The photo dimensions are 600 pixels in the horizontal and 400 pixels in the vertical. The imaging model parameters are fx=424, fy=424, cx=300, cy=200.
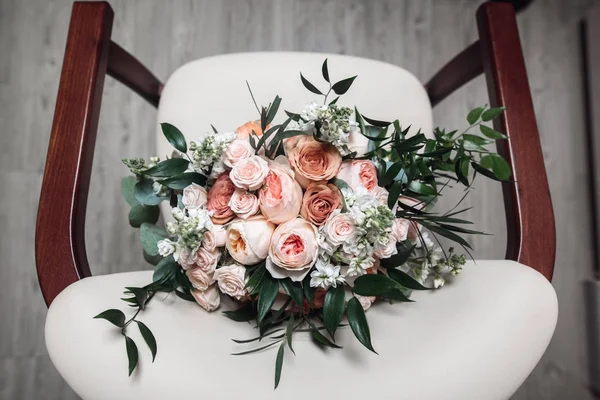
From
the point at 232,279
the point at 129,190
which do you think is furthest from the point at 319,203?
the point at 129,190

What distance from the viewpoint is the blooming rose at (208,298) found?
1.89 ft

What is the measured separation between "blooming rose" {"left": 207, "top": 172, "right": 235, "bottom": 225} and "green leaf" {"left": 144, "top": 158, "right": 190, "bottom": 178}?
5cm

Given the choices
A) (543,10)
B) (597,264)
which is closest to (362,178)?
(597,264)

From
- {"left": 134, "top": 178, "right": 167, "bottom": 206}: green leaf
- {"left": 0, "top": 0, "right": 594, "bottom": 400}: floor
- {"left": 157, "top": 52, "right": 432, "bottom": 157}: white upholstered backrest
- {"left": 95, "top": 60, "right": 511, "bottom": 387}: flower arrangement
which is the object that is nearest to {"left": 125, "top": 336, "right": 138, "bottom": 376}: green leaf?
{"left": 95, "top": 60, "right": 511, "bottom": 387}: flower arrangement

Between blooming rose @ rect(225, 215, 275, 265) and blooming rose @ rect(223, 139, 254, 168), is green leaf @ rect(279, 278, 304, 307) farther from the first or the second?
blooming rose @ rect(223, 139, 254, 168)

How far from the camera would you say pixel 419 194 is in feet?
1.98

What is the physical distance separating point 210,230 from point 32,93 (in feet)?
3.41

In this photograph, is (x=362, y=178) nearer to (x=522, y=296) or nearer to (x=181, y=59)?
(x=522, y=296)

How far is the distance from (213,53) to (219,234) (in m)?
0.91

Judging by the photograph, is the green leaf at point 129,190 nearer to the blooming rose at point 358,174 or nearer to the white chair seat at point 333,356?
the white chair seat at point 333,356

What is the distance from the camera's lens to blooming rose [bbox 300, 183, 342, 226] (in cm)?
54

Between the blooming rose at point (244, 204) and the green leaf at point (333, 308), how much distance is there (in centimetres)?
14

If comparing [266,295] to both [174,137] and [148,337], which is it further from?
[174,137]

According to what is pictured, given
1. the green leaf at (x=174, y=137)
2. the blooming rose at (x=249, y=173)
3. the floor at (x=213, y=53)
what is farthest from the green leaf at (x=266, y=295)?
the floor at (x=213, y=53)
